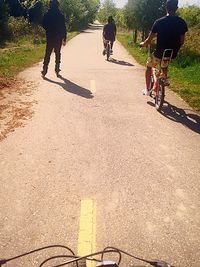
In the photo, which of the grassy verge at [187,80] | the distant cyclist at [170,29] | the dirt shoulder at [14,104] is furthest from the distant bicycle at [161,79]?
the dirt shoulder at [14,104]

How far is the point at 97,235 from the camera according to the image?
363 cm

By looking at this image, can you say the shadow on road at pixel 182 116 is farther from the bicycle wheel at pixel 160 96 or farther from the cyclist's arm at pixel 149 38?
the cyclist's arm at pixel 149 38

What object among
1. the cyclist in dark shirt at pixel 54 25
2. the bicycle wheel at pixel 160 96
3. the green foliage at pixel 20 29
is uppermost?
the cyclist in dark shirt at pixel 54 25

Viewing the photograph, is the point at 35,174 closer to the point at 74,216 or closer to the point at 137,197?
the point at 74,216

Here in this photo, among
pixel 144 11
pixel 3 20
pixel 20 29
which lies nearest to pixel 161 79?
pixel 144 11

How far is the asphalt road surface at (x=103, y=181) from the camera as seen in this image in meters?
3.55

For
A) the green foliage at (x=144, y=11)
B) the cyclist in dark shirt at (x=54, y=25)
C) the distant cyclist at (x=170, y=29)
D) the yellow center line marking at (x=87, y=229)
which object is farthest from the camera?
the green foliage at (x=144, y=11)

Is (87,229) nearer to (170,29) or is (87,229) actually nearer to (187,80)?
(170,29)

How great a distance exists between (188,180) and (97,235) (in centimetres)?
188

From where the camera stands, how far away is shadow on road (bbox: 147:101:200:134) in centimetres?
746

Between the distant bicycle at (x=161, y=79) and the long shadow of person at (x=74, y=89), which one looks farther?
the long shadow of person at (x=74, y=89)

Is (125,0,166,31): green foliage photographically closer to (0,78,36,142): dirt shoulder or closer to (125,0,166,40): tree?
(125,0,166,40): tree

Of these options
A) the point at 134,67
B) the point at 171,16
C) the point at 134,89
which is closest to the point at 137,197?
the point at 171,16

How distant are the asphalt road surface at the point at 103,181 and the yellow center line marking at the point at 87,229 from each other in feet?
0.03
